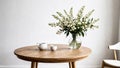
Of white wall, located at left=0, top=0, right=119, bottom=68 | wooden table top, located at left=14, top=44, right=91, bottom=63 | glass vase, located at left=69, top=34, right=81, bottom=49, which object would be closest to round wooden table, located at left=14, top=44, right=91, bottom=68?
wooden table top, located at left=14, top=44, right=91, bottom=63

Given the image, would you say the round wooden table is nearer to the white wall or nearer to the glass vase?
the glass vase

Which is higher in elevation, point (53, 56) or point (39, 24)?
point (39, 24)

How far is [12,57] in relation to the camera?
164 inches

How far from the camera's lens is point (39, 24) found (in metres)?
4.12

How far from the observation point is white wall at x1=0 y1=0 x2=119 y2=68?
4066 millimetres

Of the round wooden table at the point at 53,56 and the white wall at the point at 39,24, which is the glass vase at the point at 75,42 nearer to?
the round wooden table at the point at 53,56

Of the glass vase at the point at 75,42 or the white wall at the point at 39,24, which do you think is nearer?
the glass vase at the point at 75,42

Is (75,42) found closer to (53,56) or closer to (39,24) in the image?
(53,56)

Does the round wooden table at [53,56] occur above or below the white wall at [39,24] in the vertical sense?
below

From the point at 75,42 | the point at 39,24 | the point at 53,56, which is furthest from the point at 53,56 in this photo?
the point at 39,24

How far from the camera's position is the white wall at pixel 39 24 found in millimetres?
4066


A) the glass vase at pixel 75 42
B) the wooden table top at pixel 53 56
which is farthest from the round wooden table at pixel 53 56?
the glass vase at pixel 75 42

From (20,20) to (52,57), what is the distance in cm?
183

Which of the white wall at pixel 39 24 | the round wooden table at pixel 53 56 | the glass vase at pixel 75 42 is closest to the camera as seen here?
the round wooden table at pixel 53 56
